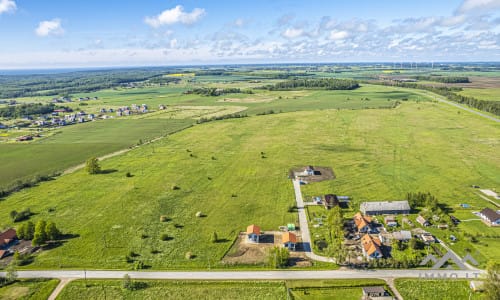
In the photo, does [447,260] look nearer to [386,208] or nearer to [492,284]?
[492,284]

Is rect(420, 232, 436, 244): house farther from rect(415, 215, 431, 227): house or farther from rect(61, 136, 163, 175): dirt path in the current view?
rect(61, 136, 163, 175): dirt path

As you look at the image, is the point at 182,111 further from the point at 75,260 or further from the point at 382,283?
the point at 382,283

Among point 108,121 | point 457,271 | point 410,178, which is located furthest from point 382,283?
point 108,121

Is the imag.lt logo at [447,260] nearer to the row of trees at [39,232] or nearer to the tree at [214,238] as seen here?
the tree at [214,238]

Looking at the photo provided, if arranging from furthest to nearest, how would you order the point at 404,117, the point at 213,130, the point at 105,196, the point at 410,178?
the point at 404,117 → the point at 213,130 → the point at 410,178 → the point at 105,196

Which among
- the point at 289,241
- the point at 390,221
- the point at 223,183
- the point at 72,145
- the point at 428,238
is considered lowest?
the point at 428,238

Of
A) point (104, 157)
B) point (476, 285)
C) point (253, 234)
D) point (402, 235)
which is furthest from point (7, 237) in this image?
point (476, 285)
